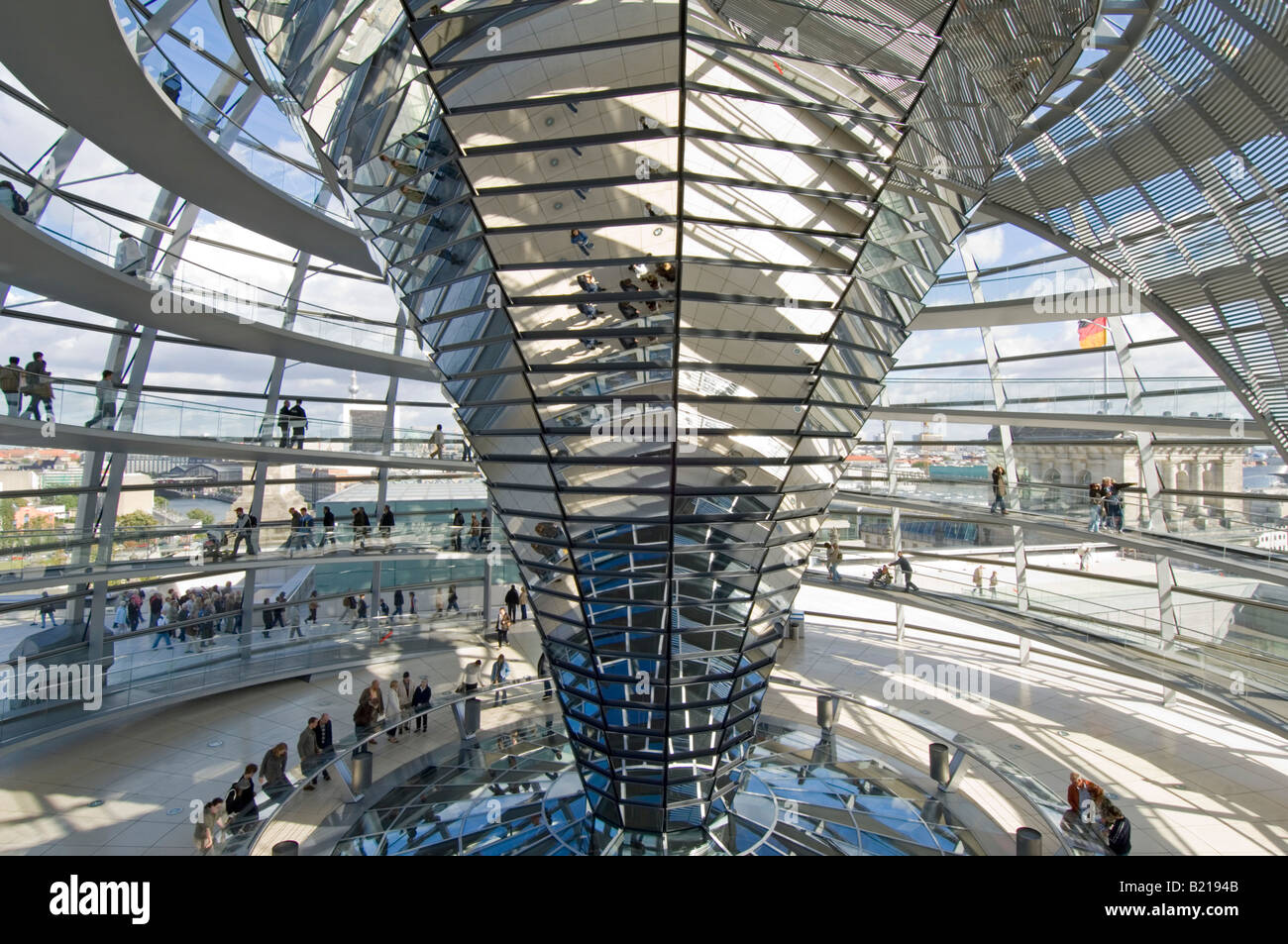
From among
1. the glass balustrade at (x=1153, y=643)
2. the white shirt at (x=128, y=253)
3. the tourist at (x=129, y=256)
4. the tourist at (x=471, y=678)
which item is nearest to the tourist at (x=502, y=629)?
the tourist at (x=471, y=678)

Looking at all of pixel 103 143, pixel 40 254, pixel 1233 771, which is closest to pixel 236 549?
pixel 40 254

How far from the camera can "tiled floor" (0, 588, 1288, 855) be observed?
37.6ft

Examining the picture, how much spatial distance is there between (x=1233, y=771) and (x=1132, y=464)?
28.4 ft

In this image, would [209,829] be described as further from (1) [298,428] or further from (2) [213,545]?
(1) [298,428]

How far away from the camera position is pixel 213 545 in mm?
16844

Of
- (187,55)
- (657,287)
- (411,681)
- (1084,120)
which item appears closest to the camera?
(657,287)

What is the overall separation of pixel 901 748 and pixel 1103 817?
4068 mm

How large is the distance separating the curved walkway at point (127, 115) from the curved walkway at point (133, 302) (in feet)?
6.11

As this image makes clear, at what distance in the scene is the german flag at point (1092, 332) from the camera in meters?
19.0

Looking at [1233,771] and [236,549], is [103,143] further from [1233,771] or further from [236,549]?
[1233,771]

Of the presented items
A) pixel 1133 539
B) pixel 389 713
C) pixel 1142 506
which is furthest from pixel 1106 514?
pixel 389 713

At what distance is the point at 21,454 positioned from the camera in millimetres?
16469

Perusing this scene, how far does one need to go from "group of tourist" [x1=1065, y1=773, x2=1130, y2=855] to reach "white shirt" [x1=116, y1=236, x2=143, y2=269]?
68.3ft
